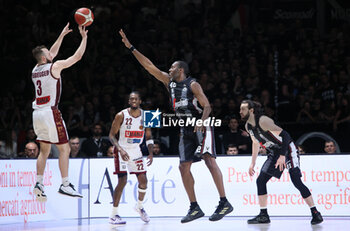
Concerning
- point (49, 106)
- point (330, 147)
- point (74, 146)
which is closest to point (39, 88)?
point (49, 106)

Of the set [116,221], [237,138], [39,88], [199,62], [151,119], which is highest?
[199,62]

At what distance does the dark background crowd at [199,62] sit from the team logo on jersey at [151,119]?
0.83 feet

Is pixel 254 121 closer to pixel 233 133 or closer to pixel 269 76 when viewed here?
pixel 233 133

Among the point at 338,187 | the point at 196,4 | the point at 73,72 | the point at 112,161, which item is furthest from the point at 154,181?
the point at 196,4

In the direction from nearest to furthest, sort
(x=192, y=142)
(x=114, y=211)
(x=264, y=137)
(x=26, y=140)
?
(x=192, y=142) → (x=264, y=137) → (x=114, y=211) → (x=26, y=140)

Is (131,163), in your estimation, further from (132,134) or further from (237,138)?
(237,138)

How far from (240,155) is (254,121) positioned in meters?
1.71

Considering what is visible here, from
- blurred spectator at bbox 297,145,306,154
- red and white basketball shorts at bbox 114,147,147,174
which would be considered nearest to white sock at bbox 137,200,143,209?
red and white basketball shorts at bbox 114,147,147,174

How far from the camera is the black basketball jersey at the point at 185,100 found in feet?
27.5

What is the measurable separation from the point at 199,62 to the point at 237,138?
3.08 metres

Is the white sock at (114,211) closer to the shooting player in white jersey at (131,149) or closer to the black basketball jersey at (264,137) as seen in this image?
the shooting player in white jersey at (131,149)

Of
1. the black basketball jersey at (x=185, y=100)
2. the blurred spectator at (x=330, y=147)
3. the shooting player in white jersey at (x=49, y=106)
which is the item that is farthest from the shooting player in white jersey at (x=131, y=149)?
the blurred spectator at (x=330, y=147)

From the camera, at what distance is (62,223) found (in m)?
10.1

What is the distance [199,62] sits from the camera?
46.0ft
